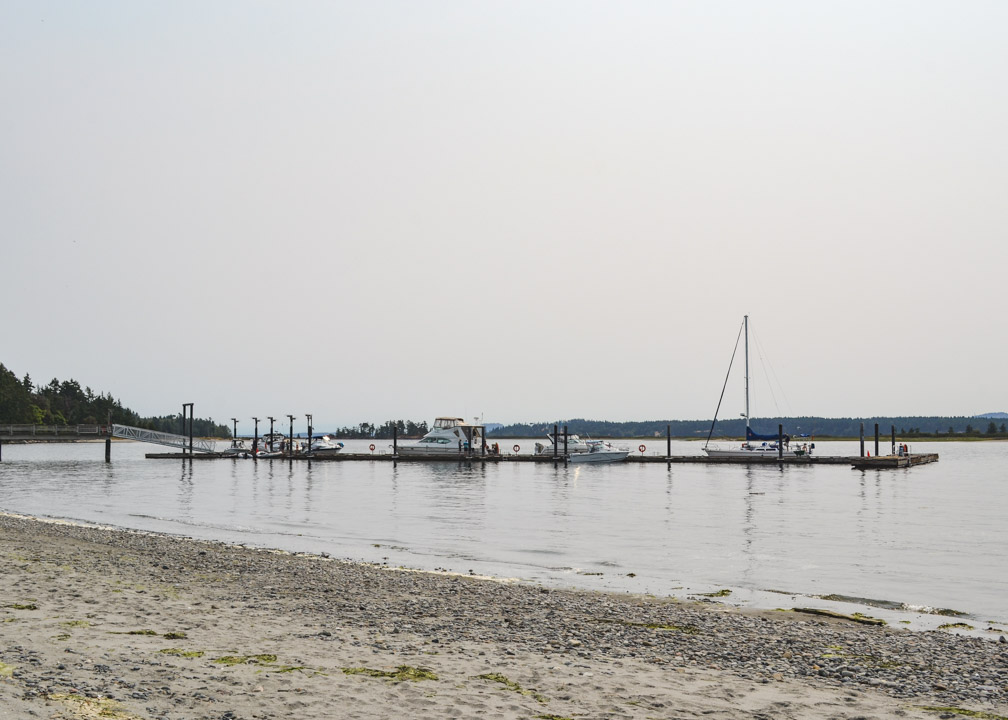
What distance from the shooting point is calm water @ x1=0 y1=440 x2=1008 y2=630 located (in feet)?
72.4

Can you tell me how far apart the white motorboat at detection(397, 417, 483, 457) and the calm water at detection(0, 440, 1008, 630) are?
76.5ft

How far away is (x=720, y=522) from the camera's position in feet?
125

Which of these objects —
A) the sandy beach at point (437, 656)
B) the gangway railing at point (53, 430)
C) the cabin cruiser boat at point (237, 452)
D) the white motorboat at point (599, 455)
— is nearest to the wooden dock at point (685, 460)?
the white motorboat at point (599, 455)

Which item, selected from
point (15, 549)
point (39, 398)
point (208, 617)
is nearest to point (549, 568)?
point (208, 617)

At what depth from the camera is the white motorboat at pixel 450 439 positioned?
3947 inches

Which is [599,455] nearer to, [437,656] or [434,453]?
[434,453]

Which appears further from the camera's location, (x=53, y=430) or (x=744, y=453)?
(x=53, y=430)

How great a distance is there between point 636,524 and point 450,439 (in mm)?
65949

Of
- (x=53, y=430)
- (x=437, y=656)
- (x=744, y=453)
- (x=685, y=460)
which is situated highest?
(x=437, y=656)

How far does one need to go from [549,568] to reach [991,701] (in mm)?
14771

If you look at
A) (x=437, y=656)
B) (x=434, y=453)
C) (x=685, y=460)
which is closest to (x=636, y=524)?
(x=437, y=656)

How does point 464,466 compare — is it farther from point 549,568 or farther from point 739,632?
point 739,632

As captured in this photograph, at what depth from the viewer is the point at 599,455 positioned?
9850 cm

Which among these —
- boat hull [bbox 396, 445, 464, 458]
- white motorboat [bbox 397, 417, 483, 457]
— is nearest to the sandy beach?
boat hull [bbox 396, 445, 464, 458]
